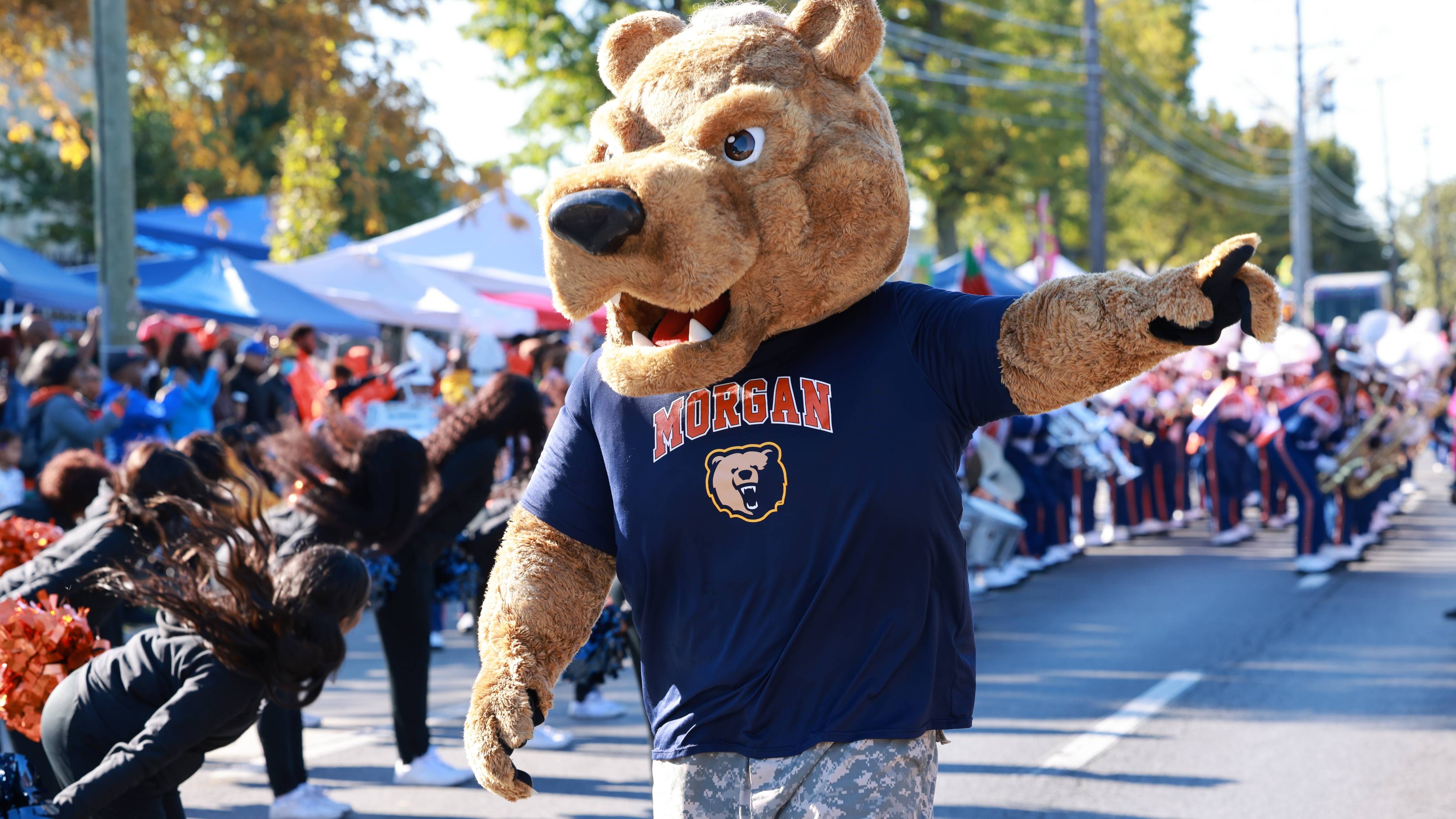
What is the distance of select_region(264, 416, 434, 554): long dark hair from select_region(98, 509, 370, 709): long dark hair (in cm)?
116

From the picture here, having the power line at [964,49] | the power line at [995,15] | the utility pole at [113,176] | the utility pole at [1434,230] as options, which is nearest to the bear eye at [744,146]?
the utility pole at [113,176]

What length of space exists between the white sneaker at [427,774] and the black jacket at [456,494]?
34.8 inches

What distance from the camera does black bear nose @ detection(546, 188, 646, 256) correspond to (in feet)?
7.89

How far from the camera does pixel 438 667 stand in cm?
837

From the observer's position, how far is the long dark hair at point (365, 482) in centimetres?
531

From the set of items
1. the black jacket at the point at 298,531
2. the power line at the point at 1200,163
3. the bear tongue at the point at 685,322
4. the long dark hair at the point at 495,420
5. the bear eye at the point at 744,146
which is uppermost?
the power line at the point at 1200,163

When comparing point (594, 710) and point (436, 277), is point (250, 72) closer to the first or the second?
point (436, 277)

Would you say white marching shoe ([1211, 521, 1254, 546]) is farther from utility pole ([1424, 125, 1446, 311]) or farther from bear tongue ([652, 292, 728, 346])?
utility pole ([1424, 125, 1446, 311])

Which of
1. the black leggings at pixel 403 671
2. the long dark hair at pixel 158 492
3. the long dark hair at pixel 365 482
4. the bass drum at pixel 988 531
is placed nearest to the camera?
the long dark hair at pixel 158 492

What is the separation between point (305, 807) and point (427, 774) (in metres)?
0.62

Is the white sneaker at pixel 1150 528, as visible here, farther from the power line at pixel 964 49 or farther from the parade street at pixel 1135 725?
the power line at pixel 964 49

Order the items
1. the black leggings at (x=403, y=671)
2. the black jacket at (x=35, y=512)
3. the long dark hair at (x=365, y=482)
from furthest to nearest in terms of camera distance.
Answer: the black jacket at (x=35, y=512)
the black leggings at (x=403, y=671)
the long dark hair at (x=365, y=482)

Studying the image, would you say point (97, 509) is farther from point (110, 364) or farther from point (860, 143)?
point (110, 364)

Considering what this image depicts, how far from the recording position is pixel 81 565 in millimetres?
4457
